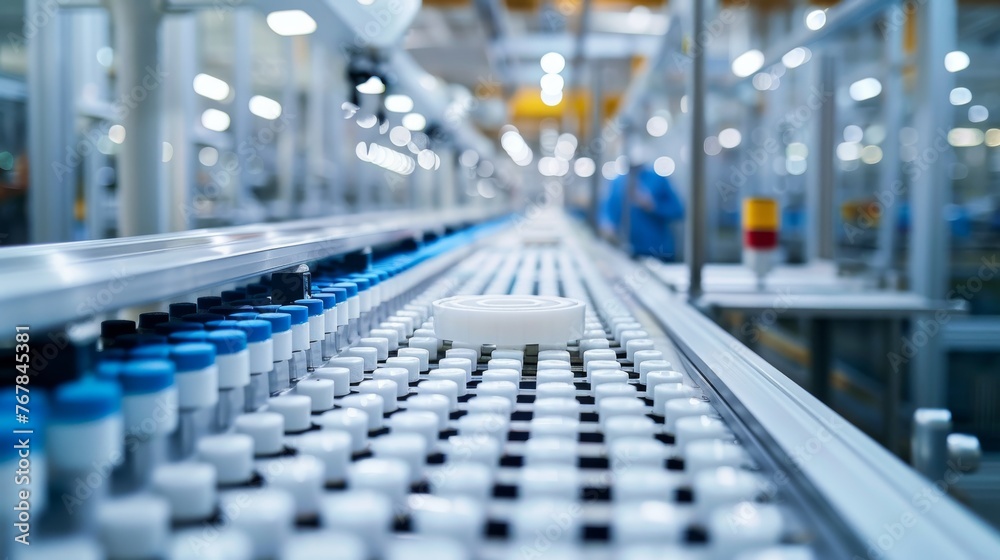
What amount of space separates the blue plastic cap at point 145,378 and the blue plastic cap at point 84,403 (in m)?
0.04

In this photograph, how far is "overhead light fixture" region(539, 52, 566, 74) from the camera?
4930 millimetres

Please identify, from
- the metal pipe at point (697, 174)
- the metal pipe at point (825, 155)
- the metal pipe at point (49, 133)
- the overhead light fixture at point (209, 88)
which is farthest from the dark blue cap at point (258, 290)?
the overhead light fixture at point (209, 88)

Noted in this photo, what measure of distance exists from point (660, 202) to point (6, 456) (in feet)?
16.4

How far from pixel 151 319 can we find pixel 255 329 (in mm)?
155

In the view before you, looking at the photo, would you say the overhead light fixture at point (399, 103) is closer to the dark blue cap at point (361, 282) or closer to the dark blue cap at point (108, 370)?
the dark blue cap at point (361, 282)

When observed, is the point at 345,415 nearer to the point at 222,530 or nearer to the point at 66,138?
the point at 222,530

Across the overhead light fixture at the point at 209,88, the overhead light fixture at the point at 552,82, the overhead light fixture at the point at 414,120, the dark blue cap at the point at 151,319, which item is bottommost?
the dark blue cap at the point at 151,319

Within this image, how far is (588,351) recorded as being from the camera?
925 mm

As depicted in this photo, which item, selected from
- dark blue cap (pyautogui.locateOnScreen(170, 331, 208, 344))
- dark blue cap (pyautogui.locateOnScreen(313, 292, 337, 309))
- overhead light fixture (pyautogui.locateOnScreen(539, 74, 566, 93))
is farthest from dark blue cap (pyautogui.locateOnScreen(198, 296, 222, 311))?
overhead light fixture (pyautogui.locateOnScreen(539, 74, 566, 93))

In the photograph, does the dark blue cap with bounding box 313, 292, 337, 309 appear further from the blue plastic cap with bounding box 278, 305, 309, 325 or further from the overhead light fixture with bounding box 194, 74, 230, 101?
the overhead light fixture with bounding box 194, 74, 230, 101

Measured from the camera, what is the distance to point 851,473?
1.60ft

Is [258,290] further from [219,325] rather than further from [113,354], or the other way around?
[113,354]

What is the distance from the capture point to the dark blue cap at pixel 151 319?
0.70 metres

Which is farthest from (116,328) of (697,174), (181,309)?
(697,174)
